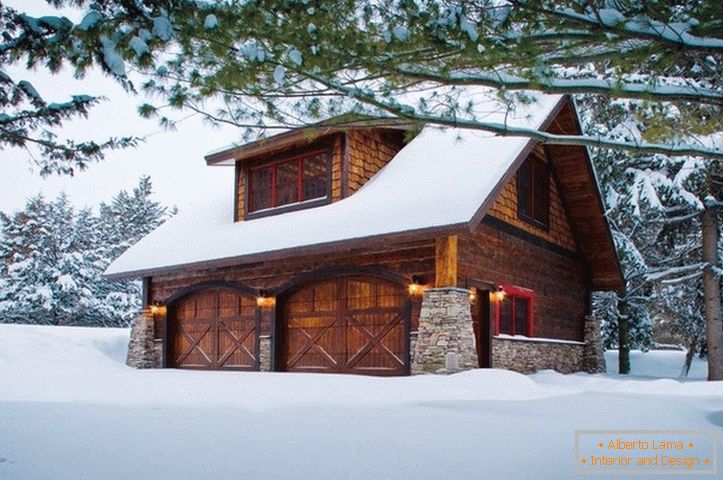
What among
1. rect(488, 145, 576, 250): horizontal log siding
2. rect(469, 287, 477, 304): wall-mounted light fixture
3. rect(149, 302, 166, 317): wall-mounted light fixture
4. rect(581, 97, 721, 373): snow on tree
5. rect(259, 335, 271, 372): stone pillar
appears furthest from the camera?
rect(149, 302, 166, 317): wall-mounted light fixture

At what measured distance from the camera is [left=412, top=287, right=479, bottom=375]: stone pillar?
1077 cm

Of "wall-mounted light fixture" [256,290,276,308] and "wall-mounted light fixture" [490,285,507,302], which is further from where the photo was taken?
"wall-mounted light fixture" [256,290,276,308]

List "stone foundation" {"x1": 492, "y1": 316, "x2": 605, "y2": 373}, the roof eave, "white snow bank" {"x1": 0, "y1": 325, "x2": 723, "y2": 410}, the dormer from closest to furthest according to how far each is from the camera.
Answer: "white snow bank" {"x1": 0, "y1": 325, "x2": 723, "y2": 410}
the roof eave
"stone foundation" {"x1": 492, "y1": 316, "x2": 605, "y2": 373}
the dormer

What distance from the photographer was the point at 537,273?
48.9ft

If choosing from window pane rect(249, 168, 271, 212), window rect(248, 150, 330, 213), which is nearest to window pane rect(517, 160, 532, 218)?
window rect(248, 150, 330, 213)

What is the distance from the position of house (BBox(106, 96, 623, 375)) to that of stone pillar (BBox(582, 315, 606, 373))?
50 millimetres

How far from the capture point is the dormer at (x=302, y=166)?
14.2 metres

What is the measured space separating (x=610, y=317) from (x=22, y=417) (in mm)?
22430

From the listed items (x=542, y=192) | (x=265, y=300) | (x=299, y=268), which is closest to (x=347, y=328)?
(x=299, y=268)

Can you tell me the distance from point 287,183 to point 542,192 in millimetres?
6226

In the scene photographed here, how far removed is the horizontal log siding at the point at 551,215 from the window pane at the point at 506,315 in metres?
1.73

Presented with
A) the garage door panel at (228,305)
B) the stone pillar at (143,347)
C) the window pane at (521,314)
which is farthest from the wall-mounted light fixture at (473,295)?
the stone pillar at (143,347)

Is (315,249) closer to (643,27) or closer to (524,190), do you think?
(524,190)

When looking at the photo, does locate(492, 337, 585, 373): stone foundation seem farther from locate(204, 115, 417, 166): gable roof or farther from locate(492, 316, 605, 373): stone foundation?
locate(204, 115, 417, 166): gable roof
